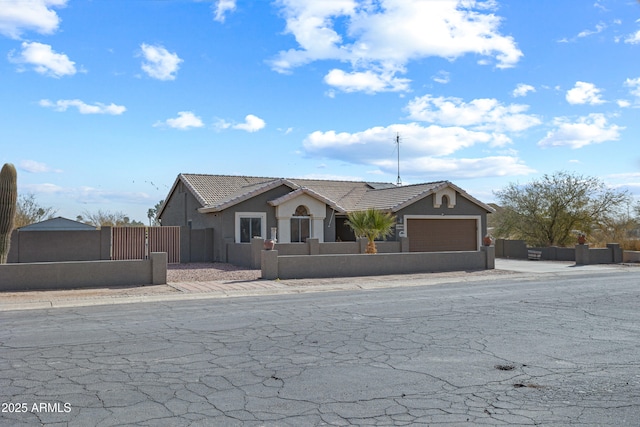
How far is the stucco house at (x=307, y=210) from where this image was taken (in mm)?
29484

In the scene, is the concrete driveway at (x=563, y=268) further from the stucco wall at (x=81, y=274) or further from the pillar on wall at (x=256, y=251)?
the stucco wall at (x=81, y=274)

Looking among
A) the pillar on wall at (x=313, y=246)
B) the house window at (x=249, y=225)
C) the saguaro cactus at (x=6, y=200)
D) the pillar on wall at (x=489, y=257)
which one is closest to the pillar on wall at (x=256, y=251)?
the pillar on wall at (x=313, y=246)

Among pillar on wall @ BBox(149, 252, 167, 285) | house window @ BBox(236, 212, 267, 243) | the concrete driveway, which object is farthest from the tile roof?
pillar on wall @ BBox(149, 252, 167, 285)

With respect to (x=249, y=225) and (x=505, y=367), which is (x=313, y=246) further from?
(x=505, y=367)

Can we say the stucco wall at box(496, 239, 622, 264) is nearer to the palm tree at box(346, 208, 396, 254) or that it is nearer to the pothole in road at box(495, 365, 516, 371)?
the palm tree at box(346, 208, 396, 254)

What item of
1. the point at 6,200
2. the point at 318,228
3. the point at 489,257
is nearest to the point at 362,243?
the point at 318,228

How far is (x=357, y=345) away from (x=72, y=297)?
A: 392 inches

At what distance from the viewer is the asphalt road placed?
5.82 m

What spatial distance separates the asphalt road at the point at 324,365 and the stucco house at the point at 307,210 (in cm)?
1602

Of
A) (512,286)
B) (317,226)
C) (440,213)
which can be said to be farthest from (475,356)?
(440,213)

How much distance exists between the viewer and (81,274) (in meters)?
17.6

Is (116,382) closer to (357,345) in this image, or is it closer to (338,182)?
(357,345)

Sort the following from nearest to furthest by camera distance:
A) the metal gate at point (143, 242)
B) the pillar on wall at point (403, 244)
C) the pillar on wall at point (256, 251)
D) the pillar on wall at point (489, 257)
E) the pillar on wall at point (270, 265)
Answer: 1. the pillar on wall at point (270, 265)
2. the pillar on wall at point (256, 251)
3. the pillar on wall at point (489, 257)
4. the metal gate at point (143, 242)
5. the pillar on wall at point (403, 244)

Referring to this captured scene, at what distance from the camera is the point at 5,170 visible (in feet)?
56.9
